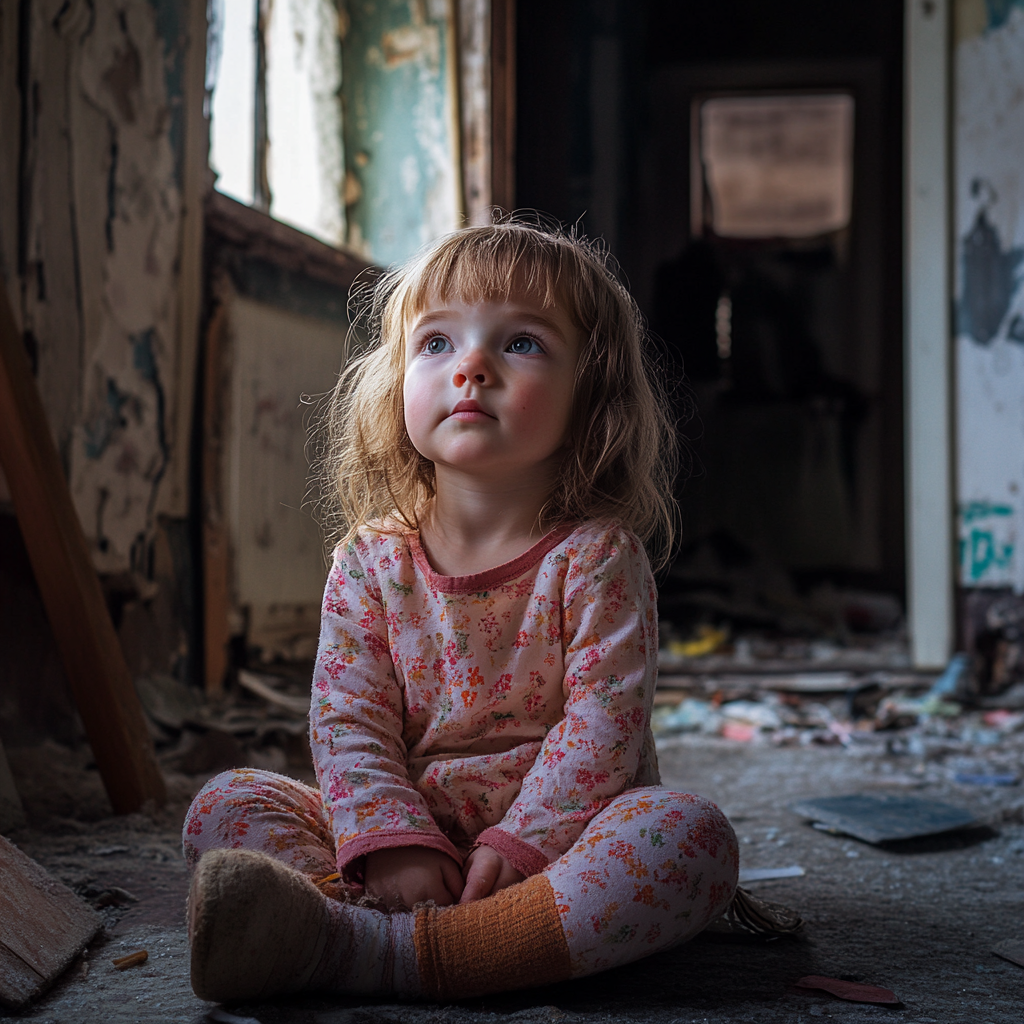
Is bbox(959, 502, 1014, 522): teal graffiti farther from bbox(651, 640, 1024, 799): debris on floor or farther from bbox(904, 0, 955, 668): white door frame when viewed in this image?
bbox(651, 640, 1024, 799): debris on floor

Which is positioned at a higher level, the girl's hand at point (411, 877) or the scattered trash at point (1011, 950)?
the girl's hand at point (411, 877)

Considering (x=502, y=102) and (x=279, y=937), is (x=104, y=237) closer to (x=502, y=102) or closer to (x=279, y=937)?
(x=279, y=937)

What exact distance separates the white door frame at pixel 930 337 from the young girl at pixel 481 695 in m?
2.00

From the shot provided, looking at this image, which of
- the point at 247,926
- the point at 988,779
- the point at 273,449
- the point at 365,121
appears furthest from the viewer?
the point at 365,121

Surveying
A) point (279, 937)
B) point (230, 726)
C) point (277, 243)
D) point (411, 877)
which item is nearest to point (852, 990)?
point (411, 877)

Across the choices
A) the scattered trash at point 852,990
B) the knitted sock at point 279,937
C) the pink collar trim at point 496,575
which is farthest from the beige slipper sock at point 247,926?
the scattered trash at point 852,990

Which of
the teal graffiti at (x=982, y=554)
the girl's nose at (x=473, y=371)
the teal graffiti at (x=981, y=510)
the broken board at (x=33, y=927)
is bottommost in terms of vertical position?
the broken board at (x=33, y=927)

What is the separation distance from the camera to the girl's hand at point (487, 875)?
0.94 meters

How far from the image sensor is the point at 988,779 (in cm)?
201

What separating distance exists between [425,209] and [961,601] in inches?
84.9

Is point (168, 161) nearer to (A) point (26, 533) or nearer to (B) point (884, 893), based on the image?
(A) point (26, 533)

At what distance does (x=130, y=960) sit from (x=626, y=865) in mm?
504

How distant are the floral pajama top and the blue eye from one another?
0.71 feet

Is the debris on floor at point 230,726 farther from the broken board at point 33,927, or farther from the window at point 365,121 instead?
the window at point 365,121
